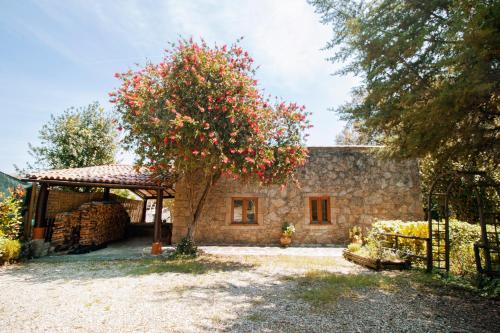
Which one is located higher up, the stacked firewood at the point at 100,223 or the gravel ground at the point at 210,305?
the stacked firewood at the point at 100,223

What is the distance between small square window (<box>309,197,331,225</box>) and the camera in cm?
1177

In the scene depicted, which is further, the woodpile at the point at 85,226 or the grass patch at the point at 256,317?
the woodpile at the point at 85,226

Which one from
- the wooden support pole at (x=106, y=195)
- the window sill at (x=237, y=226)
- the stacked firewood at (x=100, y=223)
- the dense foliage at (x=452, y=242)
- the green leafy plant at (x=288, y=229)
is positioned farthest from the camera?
the wooden support pole at (x=106, y=195)

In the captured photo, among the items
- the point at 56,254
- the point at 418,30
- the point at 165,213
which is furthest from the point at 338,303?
the point at 165,213

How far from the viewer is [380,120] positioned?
5367 millimetres

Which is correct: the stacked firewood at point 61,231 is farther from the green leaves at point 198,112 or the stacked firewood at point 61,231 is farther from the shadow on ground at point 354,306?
the shadow on ground at point 354,306

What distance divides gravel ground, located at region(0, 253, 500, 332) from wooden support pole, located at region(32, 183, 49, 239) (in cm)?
194

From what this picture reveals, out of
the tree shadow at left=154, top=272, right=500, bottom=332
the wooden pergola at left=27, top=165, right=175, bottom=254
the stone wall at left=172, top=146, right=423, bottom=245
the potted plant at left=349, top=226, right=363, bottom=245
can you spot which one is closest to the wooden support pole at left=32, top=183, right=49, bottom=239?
the wooden pergola at left=27, top=165, right=175, bottom=254

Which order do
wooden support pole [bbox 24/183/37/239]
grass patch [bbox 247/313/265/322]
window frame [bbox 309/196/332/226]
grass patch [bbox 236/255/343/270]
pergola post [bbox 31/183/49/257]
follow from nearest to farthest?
grass patch [bbox 247/313/265/322], grass patch [bbox 236/255/343/270], pergola post [bbox 31/183/49/257], wooden support pole [bbox 24/183/37/239], window frame [bbox 309/196/332/226]

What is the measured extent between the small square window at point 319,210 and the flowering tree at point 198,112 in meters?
4.10

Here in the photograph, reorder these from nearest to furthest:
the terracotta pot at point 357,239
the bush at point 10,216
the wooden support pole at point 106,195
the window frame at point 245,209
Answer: the bush at point 10,216 < the terracotta pot at point 357,239 < the window frame at point 245,209 < the wooden support pole at point 106,195

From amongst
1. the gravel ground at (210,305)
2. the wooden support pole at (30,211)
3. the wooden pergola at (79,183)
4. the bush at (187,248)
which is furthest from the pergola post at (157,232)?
the wooden support pole at (30,211)

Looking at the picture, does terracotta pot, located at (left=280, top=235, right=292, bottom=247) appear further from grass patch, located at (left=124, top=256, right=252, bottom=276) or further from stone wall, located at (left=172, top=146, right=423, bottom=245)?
grass patch, located at (left=124, top=256, right=252, bottom=276)

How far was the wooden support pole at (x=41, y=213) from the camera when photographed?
8.92 metres
